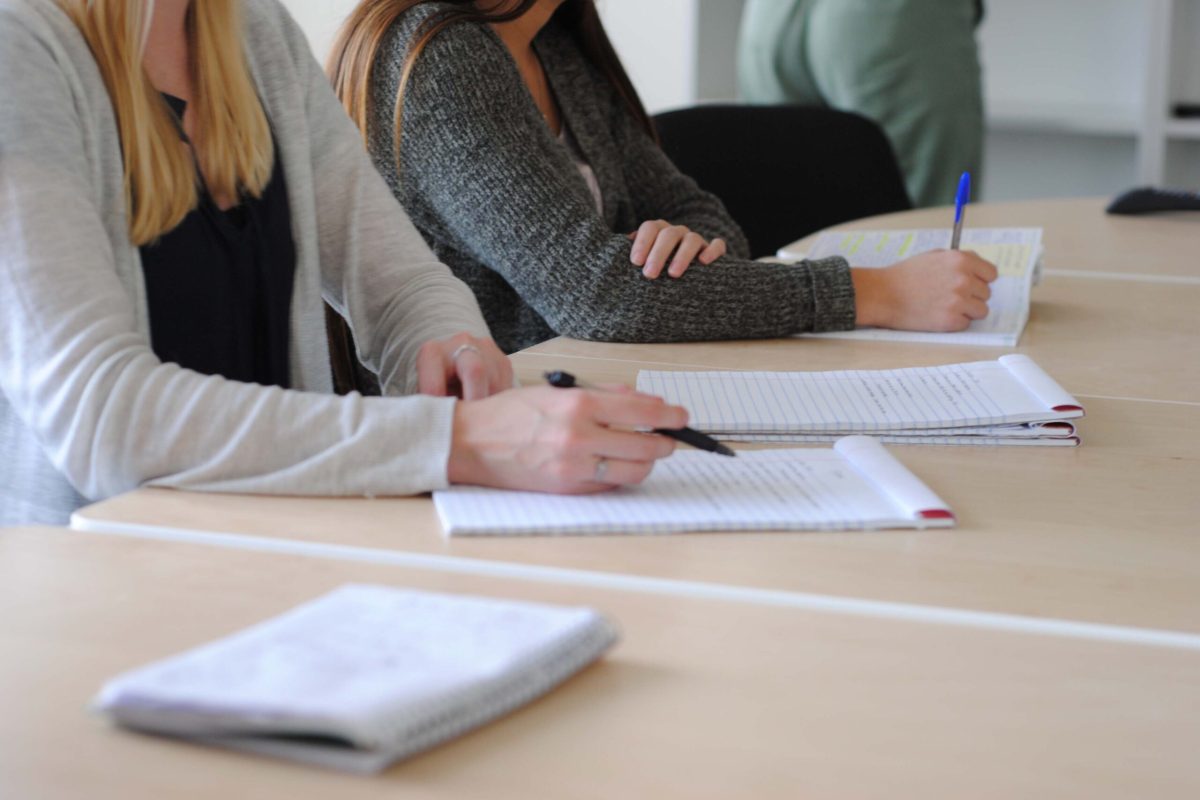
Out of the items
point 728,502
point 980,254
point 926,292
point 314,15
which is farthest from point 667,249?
point 314,15

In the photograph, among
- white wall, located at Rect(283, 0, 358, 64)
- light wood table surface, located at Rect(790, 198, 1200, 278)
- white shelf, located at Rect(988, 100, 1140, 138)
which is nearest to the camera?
light wood table surface, located at Rect(790, 198, 1200, 278)

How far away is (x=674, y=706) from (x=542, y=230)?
2.86 ft

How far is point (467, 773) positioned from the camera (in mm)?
532

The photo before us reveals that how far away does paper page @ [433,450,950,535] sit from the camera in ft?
2.67

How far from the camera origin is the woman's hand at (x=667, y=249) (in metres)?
1.40

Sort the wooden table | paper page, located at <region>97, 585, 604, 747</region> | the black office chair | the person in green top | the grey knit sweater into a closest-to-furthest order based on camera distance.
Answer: paper page, located at <region>97, 585, 604, 747</region> < the wooden table < the grey knit sweater < the black office chair < the person in green top

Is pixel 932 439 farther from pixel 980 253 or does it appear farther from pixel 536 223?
pixel 980 253

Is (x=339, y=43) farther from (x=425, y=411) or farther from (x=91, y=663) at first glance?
(x=91, y=663)

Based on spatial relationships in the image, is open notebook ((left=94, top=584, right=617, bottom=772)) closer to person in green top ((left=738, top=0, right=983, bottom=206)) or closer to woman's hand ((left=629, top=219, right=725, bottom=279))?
woman's hand ((left=629, top=219, right=725, bottom=279))

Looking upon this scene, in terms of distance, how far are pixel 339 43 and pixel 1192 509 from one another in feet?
3.32

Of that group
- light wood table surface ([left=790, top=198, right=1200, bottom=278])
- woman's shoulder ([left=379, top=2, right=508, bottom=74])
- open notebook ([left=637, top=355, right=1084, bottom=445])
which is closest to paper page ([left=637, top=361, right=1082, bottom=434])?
open notebook ([left=637, top=355, right=1084, bottom=445])

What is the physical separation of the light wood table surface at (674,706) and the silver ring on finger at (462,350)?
34 cm

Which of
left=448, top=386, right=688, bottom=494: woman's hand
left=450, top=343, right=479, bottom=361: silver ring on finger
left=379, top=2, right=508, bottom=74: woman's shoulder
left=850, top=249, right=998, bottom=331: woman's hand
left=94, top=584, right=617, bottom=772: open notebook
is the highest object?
left=379, top=2, right=508, bottom=74: woman's shoulder

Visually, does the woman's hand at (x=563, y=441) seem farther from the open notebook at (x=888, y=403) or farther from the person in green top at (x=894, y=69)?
the person in green top at (x=894, y=69)
